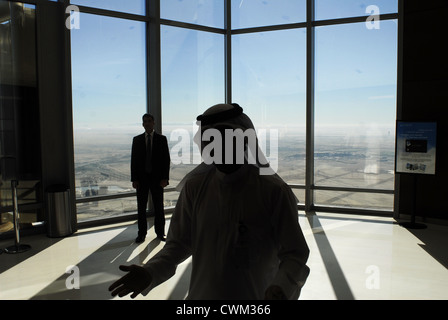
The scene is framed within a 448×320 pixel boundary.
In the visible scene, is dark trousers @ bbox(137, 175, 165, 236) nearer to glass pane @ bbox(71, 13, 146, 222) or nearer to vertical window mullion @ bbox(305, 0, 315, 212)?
glass pane @ bbox(71, 13, 146, 222)

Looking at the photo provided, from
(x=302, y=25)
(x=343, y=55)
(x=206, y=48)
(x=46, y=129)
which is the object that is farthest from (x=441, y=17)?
(x=46, y=129)

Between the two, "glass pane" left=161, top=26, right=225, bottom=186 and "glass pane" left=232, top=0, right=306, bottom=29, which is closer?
"glass pane" left=161, top=26, right=225, bottom=186

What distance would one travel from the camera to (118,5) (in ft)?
24.8

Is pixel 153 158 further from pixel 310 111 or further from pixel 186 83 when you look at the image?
pixel 310 111

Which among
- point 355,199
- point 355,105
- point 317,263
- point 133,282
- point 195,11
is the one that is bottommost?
point 317,263

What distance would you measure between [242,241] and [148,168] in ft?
15.4

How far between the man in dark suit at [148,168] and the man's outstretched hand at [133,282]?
457 centimetres

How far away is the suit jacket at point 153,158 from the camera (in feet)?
20.2

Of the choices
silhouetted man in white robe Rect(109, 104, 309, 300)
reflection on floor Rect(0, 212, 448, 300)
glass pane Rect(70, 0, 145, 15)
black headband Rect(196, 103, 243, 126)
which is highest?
glass pane Rect(70, 0, 145, 15)

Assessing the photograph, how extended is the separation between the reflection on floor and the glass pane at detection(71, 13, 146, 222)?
1.07 m

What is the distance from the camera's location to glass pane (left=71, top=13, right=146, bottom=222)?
7234 mm

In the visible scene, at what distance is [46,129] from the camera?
6711mm

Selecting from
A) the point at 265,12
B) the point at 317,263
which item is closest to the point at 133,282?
the point at 317,263

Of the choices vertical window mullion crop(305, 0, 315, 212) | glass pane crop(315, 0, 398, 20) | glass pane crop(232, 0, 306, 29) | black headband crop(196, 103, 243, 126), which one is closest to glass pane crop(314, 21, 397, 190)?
vertical window mullion crop(305, 0, 315, 212)
